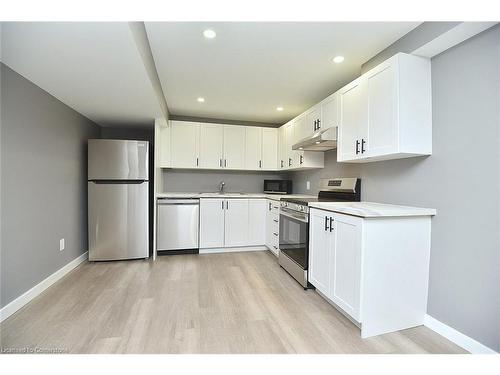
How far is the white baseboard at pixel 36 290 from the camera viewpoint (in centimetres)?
189

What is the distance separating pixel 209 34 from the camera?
1935 millimetres

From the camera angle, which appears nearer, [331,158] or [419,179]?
[419,179]

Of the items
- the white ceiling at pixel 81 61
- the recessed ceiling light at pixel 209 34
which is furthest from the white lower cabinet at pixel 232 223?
the recessed ceiling light at pixel 209 34

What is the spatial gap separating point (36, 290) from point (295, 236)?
2646mm

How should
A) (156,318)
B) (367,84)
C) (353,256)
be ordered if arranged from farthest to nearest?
(367,84) → (156,318) → (353,256)

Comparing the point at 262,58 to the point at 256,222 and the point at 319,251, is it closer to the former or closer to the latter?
the point at 319,251

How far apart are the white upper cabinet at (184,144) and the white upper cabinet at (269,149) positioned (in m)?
1.19

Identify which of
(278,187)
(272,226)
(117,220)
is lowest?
(272,226)

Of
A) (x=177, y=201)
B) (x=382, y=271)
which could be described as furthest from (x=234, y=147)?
(x=382, y=271)

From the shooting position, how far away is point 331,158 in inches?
129
